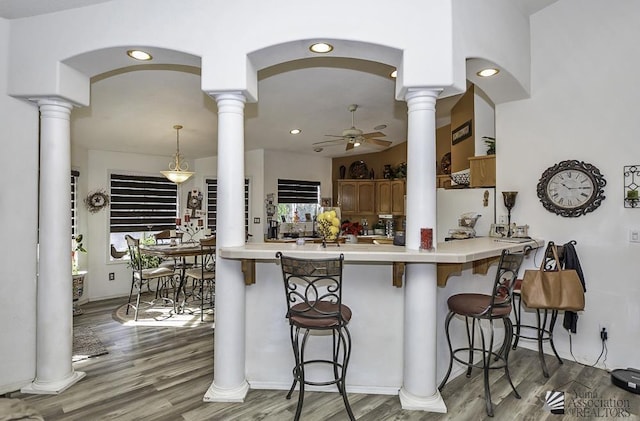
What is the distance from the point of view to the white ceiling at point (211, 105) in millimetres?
3336

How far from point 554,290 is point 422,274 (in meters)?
1.23

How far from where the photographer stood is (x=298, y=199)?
303 inches

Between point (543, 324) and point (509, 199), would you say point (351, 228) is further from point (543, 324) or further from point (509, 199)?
point (543, 324)

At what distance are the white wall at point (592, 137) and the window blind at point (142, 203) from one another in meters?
5.88

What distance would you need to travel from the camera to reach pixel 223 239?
2.60 meters

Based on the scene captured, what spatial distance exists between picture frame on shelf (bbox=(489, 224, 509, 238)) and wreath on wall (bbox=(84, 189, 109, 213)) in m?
5.79

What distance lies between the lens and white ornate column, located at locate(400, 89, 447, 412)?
8.09 feet

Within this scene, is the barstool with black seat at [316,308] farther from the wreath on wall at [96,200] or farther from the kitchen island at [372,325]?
the wreath on wall at [96,200]

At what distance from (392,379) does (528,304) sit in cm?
127

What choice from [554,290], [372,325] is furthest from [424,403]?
[554,290]

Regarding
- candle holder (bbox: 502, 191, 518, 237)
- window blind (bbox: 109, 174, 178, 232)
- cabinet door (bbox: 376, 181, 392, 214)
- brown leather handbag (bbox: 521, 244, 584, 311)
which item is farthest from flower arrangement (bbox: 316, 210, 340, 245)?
cabinet door (bbox: 376, 181, 392, 214)

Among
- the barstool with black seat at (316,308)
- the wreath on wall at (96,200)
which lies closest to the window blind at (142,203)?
the wreath on wall at (96,200)

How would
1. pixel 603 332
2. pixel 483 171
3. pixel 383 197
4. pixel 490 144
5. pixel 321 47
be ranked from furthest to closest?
pixel 383 197, pixel 490 144, pixel 483 171, pixel 603 332, pixel 321 47

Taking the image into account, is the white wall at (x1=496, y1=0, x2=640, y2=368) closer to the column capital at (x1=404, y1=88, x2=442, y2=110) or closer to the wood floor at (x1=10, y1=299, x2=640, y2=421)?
the wood floor at (x1=10, y1=299, x2=640, y2=421)
